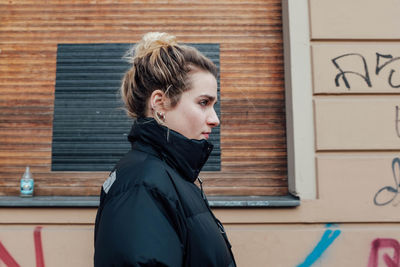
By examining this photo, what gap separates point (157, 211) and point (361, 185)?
236 cm

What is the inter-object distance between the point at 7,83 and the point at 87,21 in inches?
38.1

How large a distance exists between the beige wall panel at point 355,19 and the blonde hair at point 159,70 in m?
2.04

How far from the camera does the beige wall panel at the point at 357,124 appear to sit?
286 cm

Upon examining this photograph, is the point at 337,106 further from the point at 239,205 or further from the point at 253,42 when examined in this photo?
the point at 239,205

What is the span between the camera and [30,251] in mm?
2744

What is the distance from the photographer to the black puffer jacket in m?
0.95

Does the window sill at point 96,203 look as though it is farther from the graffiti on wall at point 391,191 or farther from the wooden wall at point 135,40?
the graffiti on wall at point 391,191

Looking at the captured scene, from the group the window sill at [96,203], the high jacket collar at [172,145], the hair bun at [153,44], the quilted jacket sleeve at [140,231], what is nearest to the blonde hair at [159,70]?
the hair bun at [153,44]

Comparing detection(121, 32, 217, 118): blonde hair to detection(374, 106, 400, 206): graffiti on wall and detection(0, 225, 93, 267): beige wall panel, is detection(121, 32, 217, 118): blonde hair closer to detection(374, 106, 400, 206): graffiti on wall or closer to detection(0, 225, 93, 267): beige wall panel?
detection(0, 225, 93, 267): beige wall panel

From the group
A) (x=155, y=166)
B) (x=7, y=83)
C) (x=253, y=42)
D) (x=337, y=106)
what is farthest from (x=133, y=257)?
(x=7, y=83)

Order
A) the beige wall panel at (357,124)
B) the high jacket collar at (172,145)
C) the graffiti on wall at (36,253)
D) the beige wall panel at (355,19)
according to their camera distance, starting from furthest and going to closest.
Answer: the beige wall panel at (355,19) → the beige wall panel at (357,124) → the graffiti on wall at (36,253) → the high jacket collar at (172,145)

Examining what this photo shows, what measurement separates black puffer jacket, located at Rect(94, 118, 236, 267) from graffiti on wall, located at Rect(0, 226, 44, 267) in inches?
72.8

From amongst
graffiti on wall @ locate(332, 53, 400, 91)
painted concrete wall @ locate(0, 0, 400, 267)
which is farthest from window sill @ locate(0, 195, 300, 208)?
graffiti on wall @ locate(332, 53, 400, 91)

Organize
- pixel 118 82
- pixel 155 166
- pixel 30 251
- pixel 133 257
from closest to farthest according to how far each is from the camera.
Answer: pixel 133 257 < pixel 155 166 < pixel 30 251 < pixel 118 82
